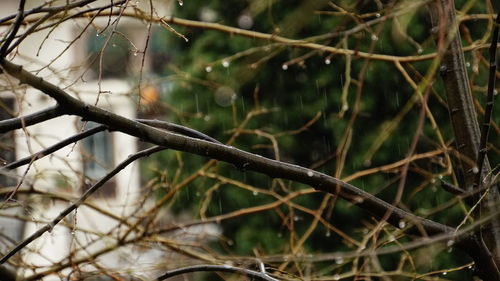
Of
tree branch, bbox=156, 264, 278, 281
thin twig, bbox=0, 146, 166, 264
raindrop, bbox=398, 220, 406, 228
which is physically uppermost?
thin twig, bbox=0, 146, 166, 264

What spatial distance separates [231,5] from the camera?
8102 millimetres

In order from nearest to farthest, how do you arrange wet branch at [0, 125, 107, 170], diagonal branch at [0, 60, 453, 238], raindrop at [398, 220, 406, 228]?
diagonal branch at [0, 60, 453, 238]
wet branch at [0, 125, 107, 170]
raindrop at [398, 220, 406, 228]

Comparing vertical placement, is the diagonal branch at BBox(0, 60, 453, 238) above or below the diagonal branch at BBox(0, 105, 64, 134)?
below

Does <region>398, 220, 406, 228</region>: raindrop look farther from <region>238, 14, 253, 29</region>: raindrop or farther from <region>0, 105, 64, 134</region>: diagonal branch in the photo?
<region>238, 14, 253, 29</region>: raindrop

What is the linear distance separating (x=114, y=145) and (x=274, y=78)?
8.27 metres

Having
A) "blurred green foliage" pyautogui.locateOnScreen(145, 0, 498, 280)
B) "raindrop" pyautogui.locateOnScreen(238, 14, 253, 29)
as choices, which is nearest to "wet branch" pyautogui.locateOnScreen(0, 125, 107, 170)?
"blurred green foliage" pyautogui.locateOnScreen(145, 0, 498, 280)

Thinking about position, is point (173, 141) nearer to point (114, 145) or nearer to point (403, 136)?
point (403, 136)

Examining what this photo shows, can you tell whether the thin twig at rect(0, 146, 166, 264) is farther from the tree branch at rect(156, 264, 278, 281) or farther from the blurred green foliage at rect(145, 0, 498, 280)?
the blurred green foliage at rect(145, 0, 498, 280)

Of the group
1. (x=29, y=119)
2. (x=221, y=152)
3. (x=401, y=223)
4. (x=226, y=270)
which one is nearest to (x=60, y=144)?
(x=29, y=119)

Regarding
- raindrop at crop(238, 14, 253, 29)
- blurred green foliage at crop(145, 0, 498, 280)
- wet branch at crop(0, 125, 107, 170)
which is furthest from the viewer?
raindrop at crop(238, 14, 253, 29)

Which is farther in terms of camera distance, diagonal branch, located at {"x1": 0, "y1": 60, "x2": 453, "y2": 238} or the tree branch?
the tree branch

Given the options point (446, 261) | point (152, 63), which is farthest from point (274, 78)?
point (152, 63)

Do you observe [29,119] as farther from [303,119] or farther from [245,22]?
[245,22]

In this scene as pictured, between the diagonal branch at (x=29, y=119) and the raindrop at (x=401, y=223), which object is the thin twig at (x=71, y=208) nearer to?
the diagonal branch at (x=29, y=119)
